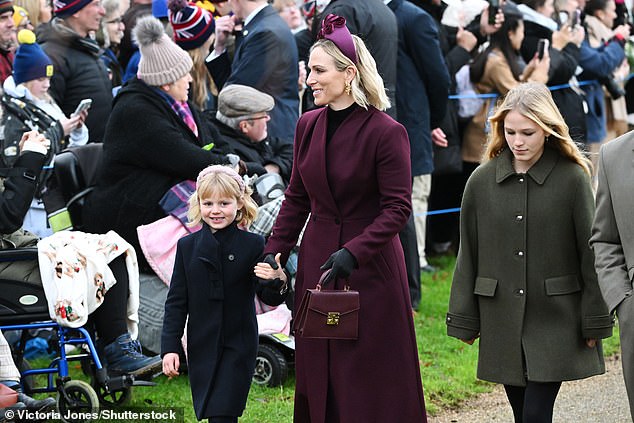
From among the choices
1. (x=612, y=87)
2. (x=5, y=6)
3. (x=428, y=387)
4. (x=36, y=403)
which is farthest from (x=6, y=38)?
(x=612, y=87)

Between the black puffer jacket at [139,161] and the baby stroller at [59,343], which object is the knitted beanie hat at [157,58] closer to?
the black puffer jacket at [139,161]

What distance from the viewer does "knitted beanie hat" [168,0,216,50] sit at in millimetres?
8594

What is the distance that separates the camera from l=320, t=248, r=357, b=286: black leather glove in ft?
27.7

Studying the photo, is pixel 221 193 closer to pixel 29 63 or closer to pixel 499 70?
pixel 29 63

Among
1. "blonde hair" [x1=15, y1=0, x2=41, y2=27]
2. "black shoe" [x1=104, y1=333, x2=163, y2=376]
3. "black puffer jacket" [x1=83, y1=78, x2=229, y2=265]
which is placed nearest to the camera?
"black shoe" [x1=104, y1=333, x2=163, y2=376]

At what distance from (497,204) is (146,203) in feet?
8.73

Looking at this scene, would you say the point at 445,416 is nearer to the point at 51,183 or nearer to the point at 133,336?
the point at 133,336

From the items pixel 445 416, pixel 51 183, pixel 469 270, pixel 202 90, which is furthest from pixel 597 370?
pixel 202 90

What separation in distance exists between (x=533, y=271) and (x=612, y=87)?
8053 mm

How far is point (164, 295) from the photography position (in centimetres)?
719

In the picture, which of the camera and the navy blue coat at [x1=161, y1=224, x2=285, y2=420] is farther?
the camera

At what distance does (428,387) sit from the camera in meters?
6.96

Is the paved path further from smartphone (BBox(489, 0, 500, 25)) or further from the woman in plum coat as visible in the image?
smartphone (BBox(489, 0, 500, 25))

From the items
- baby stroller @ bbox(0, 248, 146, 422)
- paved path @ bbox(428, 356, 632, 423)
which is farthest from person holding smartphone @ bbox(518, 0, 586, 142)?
baby stroller @ bbox(0, 248, 146, 422)
